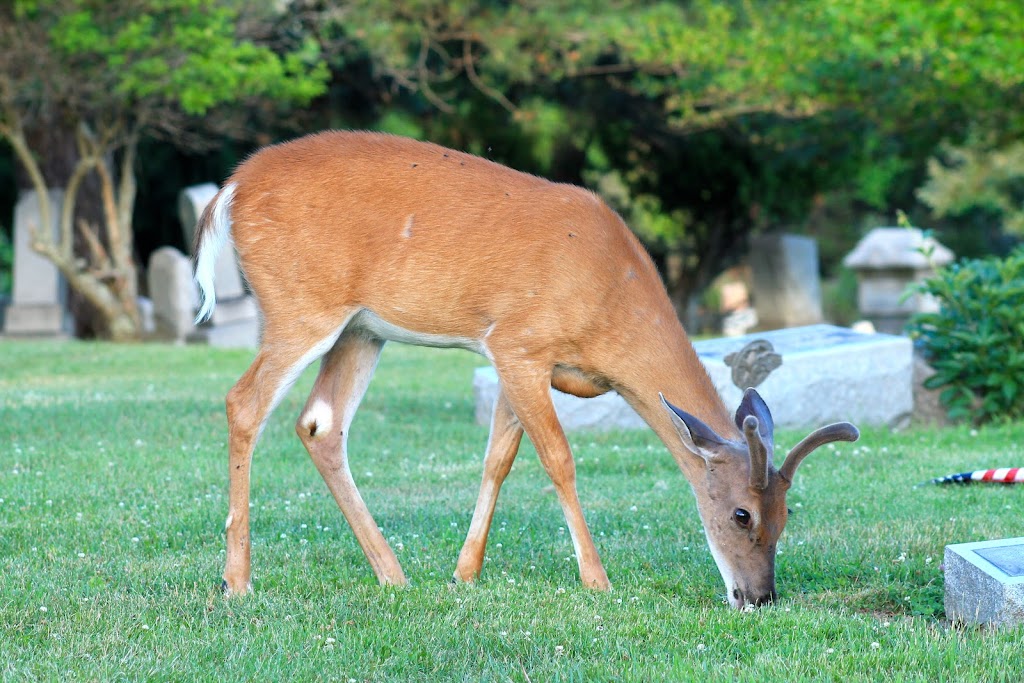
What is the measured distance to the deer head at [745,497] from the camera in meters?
4.55

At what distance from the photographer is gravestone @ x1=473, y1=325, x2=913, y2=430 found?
903 cm

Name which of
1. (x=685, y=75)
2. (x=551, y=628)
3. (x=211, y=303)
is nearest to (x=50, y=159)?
(x=685, y=75)

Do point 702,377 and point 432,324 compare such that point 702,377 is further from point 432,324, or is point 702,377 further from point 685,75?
point 685,75

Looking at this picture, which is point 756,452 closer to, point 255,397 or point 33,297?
point 255,397

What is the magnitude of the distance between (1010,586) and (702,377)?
1362 mm

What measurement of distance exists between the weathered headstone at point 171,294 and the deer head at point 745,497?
13847 millimetres

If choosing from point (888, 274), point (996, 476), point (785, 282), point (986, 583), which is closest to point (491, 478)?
point (986, 583)

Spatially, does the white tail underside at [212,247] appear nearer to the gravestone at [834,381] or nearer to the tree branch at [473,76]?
the gravestone at [834,381]

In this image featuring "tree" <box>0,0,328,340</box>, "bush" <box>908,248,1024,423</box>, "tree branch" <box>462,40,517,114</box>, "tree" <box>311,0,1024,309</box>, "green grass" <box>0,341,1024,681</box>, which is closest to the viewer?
"green grass" <box>0,341,1024,681</box>

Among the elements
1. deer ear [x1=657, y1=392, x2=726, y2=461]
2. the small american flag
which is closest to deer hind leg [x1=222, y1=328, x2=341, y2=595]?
deer ear [x1=657, y1=392, x2=726, y2=461]

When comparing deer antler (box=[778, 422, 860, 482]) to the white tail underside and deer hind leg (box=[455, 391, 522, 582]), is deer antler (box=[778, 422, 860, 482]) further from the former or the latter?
the white tail underside

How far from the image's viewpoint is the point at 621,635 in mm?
4223

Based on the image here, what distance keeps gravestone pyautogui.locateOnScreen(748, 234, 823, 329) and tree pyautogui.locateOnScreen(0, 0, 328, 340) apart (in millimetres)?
10356

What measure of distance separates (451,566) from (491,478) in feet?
1.42
